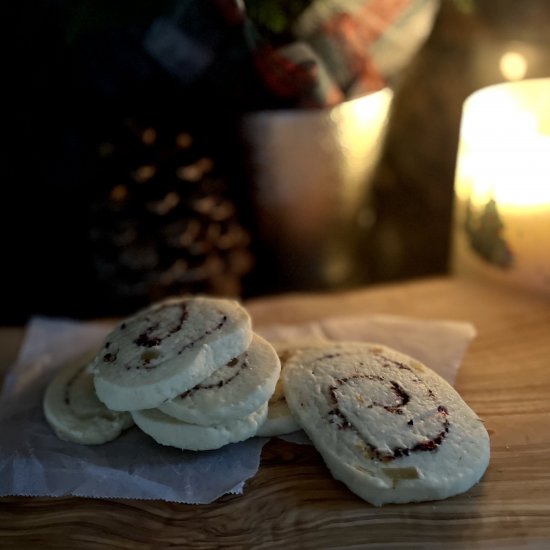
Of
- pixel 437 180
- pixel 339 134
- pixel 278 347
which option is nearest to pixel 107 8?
pixel 339 134

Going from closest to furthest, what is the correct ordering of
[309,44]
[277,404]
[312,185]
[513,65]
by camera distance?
[277,404] < [309,44] < [312,185] < [513,65]

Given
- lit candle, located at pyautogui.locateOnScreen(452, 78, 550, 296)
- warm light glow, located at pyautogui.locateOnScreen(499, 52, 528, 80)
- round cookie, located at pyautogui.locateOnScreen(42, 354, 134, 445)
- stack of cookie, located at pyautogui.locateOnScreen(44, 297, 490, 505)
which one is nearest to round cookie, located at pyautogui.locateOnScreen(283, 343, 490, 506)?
stack of cookie, located at pyautogui.locateOnScreen(44, 297, 490, 505)

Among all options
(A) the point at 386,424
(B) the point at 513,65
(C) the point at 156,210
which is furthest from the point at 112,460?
(B) the point at 513,65

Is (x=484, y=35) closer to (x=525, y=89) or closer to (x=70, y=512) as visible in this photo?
(x=525, y=89)

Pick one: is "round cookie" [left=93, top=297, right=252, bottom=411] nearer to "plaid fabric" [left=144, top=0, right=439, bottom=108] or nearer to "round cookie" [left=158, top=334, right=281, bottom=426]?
"round cookie" [left=158, top=334, right=281, bottom=426]

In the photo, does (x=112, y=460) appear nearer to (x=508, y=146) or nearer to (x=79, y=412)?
(x=79, y=412)

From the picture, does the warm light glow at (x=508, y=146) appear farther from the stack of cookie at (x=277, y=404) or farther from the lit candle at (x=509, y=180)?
the stack of cookie at (x=277, y=404)

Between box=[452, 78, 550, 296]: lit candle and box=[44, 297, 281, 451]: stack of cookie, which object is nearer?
box=[44, 297, 281, 451]: stack of cookie
